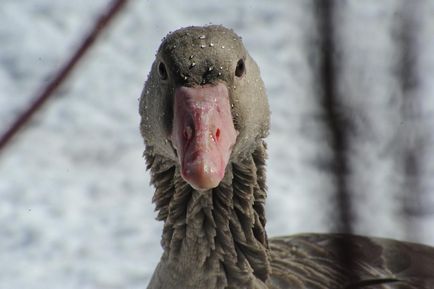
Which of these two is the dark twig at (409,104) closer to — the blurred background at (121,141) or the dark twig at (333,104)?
the dark twig at (333,104)

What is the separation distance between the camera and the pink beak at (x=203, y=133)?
2041mm

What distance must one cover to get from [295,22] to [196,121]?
4133 millimetres

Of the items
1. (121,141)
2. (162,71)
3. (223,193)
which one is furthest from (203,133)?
(121,141)

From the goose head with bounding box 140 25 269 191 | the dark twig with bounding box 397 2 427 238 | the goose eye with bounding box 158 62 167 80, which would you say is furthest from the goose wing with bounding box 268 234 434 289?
the dark twig with bounding box 397 2 427 238

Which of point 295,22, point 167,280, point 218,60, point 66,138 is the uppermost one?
point 295,22

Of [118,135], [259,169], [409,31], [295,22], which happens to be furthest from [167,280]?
[295,22]

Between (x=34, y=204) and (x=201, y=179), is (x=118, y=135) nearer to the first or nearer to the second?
(x=34, y=204)

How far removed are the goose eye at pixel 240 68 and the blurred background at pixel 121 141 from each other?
0.46m

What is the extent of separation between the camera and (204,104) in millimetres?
2250

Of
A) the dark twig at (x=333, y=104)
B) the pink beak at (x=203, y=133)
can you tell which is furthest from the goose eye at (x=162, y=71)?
the dark twig at (x=333, y=104)

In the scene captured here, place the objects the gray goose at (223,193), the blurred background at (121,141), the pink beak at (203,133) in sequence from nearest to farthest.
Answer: the pink beak at (203,133) → the gray goose at (223,193) → the blurred background at (121,141)

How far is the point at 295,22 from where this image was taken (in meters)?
6.15

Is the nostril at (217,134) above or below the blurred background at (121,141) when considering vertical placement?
below

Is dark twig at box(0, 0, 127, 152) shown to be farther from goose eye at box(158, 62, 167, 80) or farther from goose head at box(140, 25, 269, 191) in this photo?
goose eye at box(158, 62, 167, 80)
